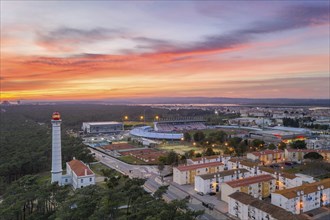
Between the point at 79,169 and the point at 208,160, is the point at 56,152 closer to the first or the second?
the point at 79,169

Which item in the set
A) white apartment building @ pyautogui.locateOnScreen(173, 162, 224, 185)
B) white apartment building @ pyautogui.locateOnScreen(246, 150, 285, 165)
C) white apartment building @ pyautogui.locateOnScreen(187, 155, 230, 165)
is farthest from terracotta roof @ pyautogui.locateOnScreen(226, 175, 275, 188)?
white apartment building @ pyautogui.locateOnScreen(246, 150, 285, 165)

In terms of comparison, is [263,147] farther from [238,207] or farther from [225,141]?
[238,207]

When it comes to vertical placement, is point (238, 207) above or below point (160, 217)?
below

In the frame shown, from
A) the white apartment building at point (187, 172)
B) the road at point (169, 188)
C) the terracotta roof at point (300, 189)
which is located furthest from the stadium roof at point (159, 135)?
the terracotta roof at point (300, 189)

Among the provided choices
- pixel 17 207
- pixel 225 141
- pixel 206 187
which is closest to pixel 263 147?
pixel 225 141

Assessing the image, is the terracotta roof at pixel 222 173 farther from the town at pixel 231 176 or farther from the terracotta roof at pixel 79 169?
the terracotta roof at pixel 79 169

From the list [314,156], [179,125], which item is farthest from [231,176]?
[179,125]

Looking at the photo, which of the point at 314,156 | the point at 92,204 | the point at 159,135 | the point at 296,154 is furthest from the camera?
the point at 159,135
